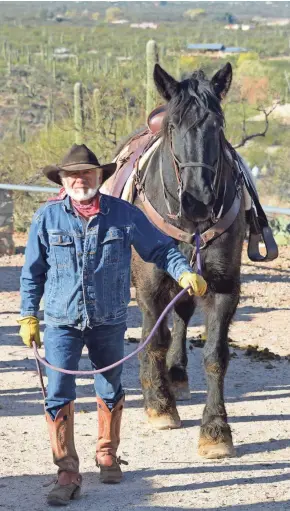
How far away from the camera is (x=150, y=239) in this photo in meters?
5.55

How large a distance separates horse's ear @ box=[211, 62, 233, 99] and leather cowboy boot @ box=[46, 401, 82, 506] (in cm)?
213

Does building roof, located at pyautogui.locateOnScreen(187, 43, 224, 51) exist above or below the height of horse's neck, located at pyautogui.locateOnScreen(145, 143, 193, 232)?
below

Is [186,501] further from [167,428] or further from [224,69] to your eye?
[224,69]

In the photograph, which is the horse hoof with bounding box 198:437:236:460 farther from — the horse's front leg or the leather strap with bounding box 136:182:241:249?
Result: the leather strap with bounding box 136:182:241:249

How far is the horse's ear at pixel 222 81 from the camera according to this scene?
20.9 ft

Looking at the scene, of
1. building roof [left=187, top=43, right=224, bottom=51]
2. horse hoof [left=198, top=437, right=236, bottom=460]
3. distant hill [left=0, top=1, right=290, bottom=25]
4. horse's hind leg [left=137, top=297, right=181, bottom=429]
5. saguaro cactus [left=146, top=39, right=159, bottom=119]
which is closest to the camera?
horse hoof [left=198, top=437, right=236, bottom=460]

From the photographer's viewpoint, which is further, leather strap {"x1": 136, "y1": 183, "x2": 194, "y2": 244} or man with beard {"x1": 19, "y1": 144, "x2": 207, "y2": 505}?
leather strap {"x1": 136, "y1": 183, "x2": 194, "y2": 244}

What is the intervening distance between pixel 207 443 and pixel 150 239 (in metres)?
1.43

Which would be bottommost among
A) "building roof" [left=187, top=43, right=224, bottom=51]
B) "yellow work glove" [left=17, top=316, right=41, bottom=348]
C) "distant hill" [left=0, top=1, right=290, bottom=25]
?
"distant hill" [left=0, top=1, right=290, bottom=25]

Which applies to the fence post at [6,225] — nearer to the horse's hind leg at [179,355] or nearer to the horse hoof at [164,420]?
the horse's hind leg at [179,355]

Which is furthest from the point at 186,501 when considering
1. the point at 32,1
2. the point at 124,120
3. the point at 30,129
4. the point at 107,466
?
the point at 32,1

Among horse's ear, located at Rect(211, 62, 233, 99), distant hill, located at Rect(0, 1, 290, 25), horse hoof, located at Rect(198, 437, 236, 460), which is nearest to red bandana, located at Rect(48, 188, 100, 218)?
horse's ear, located at Rect(211, 62, 233, 99)

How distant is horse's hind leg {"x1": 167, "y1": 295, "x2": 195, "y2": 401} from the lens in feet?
25.1

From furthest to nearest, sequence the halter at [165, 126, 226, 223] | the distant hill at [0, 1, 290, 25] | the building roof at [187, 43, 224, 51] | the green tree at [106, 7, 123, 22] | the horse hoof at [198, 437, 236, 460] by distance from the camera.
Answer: the green tree at [106, 7, 123, 22] → the distant hill at [0, 1, 290, 25] → the building roof at [187, 43, 224, 51] → the horse hoof at [198, 437, 236, 460] → the halter at [165, 126, 226, 223]
